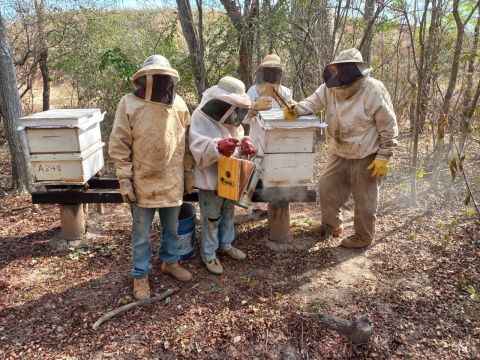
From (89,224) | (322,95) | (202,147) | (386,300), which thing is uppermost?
(322,95)

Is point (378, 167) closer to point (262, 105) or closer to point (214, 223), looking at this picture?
point (262, 105)

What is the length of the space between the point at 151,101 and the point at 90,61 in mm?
6485

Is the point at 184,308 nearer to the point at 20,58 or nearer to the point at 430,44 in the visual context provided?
the point at 430,44

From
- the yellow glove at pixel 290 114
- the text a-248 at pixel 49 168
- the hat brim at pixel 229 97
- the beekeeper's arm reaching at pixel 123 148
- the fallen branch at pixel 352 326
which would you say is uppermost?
the hat brim at pixel 229 97

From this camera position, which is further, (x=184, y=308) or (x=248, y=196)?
(x=248, y=196)

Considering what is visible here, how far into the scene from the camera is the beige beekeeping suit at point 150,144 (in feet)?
9.80

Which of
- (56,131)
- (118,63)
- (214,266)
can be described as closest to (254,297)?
(214,266)

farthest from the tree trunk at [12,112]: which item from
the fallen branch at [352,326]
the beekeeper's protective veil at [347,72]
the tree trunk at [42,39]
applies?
the fallen branch at [352,326]

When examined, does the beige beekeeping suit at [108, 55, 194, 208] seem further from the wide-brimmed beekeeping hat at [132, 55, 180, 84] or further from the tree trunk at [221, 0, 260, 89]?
the tree trunk at [221, 0, 260, 89]

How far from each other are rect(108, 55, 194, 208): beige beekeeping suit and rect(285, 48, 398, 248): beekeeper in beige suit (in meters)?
1.16

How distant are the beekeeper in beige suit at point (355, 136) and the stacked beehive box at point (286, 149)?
0.18m

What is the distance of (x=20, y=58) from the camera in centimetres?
863

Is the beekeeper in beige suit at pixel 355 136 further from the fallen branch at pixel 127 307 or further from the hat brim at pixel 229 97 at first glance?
the fallen branch at pixel 127 307

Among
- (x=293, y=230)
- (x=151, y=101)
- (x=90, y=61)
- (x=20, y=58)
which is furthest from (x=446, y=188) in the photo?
(x=20, y=58)
